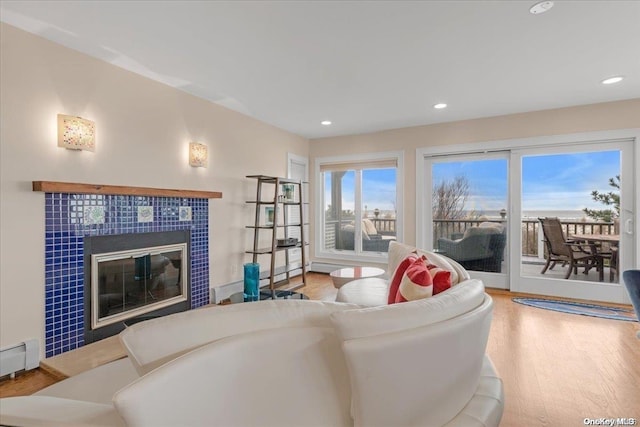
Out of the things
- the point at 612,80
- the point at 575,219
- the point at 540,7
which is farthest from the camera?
the point at 575,219

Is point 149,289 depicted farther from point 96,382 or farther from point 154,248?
point 96,382

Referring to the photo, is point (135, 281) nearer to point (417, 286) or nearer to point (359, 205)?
point (417, 286)

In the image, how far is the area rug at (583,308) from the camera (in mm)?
3377

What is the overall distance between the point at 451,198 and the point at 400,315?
405 centimetres

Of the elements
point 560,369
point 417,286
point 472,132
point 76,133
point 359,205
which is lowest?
point 560,369

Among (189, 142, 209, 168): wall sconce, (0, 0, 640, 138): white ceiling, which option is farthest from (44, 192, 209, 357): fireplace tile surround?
(0, 0, 640, 138): white ceiling

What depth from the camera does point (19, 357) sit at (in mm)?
2260

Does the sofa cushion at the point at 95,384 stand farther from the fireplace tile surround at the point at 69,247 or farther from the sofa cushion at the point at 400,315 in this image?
the fireplace tile surround at the point at 69,247

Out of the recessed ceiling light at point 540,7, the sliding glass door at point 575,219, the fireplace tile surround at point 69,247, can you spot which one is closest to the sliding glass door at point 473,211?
the sliding glass door at point 575,219

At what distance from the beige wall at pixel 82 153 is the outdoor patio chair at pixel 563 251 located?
13.0ft

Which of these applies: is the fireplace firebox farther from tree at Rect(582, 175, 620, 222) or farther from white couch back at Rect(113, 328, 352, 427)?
tree at Rect(582, 175, 620, 222)

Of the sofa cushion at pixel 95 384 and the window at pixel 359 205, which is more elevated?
the window at pixel 359 205

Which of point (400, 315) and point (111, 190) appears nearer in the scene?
point (400, 315)

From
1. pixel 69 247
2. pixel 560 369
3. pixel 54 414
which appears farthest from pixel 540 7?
pixel 69 247
